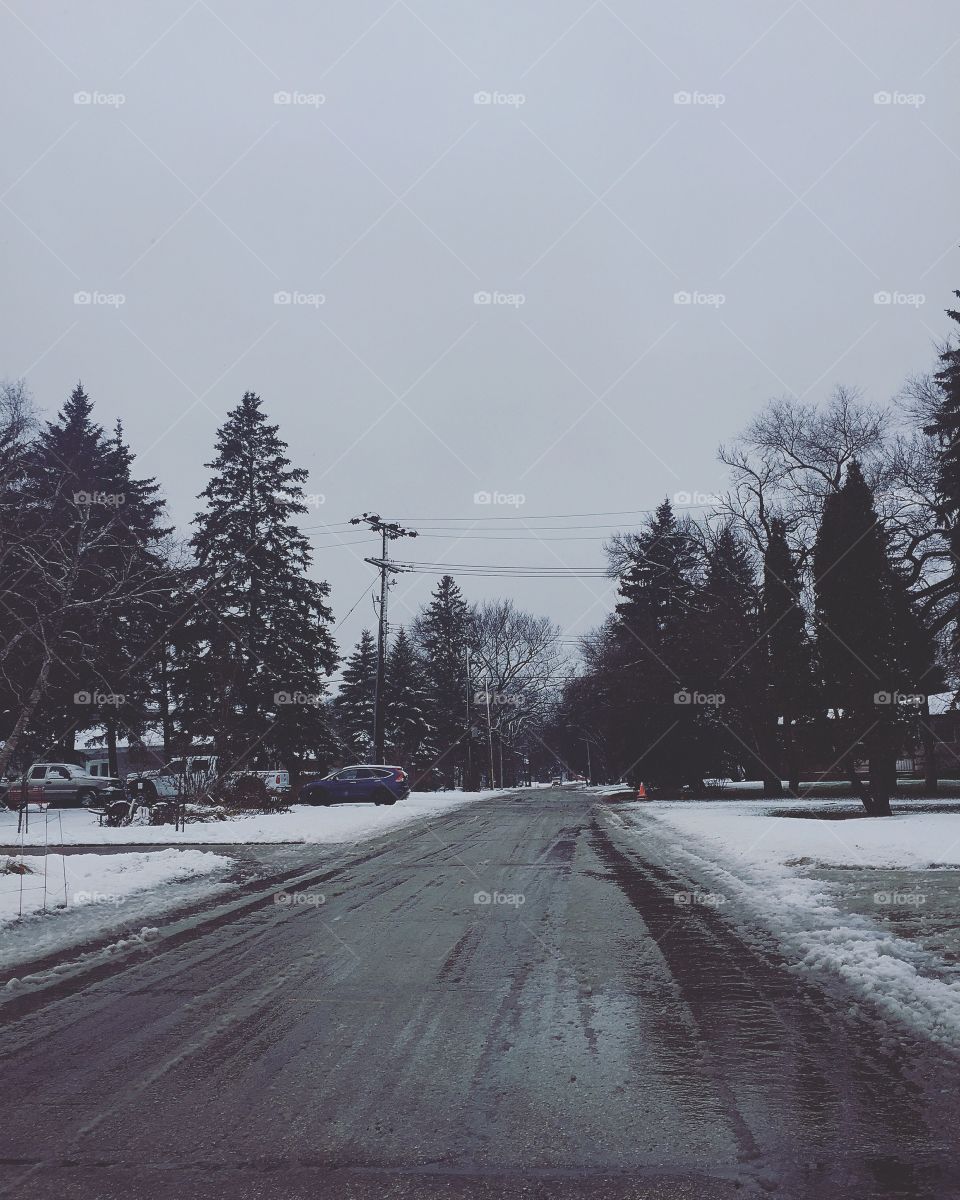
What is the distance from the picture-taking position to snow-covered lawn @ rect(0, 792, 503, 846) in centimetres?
2105

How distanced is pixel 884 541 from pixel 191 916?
21338mm

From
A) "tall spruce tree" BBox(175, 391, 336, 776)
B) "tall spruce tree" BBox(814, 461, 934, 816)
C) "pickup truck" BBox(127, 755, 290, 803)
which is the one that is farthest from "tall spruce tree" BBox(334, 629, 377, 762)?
"tall spruce tree" BBox(814, 461, 934, 816)

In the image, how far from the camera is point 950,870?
13328 millimetres

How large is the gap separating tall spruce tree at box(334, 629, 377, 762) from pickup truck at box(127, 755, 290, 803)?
41.3 m

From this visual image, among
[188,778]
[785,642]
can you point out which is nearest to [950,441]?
[785,642]

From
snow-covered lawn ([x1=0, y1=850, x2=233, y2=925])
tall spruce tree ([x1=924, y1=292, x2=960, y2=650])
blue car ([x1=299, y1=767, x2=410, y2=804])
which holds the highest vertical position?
tall spruce tree ([x1=924, y1=292, x2=960, y2=650])

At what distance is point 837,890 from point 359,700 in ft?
243

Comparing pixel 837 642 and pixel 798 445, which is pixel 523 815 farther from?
pixel 798 445

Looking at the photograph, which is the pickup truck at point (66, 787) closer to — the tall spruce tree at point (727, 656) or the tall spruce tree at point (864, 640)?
the tall spruce tree at point (727, 656)

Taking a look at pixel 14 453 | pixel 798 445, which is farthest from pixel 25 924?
pixel 798 445

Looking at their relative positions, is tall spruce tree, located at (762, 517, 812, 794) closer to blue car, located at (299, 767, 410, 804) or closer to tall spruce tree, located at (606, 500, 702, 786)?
tall spruce tree, located at (606, 500, 702, 786)

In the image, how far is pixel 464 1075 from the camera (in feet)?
16.2

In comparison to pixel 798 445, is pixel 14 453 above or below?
below

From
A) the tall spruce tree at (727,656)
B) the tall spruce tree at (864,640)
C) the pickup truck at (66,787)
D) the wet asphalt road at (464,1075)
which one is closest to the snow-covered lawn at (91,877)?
the wet asphalt road at (464,1075)
